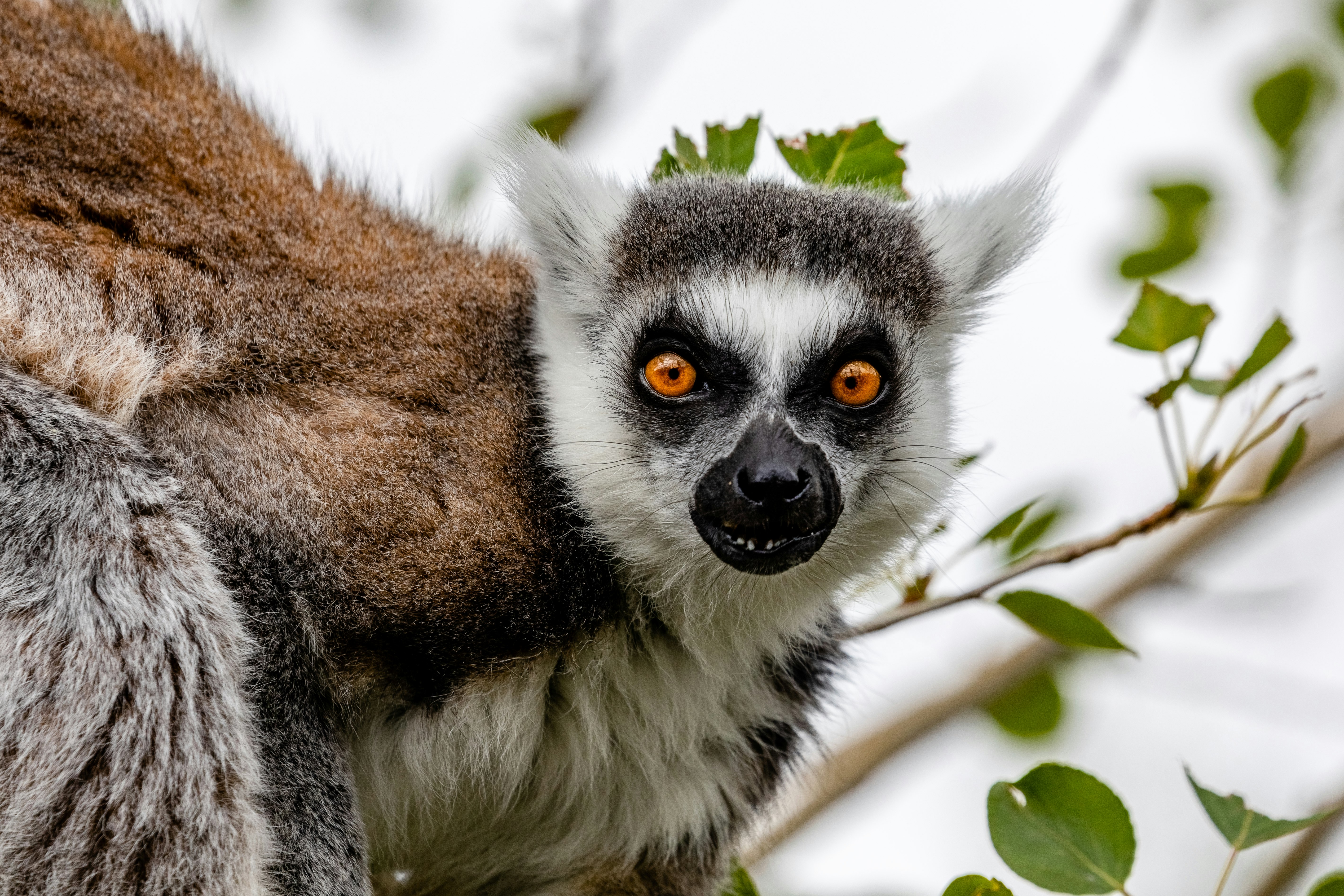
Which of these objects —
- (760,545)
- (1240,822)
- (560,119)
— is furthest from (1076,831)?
(560,119)

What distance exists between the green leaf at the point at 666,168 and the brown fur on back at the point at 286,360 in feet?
2.08

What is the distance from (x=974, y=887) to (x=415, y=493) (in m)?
1.76

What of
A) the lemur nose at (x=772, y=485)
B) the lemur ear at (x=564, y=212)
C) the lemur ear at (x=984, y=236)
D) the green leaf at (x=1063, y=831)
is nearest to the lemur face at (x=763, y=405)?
the lemur nose at (x=772, y=485)

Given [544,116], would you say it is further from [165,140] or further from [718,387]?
[718,387]

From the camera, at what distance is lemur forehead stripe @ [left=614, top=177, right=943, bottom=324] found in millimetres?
3926

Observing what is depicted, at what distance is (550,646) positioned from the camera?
145 inches

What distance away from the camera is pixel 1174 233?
206 inches

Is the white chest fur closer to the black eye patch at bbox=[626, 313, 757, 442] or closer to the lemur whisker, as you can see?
the lemur whisker

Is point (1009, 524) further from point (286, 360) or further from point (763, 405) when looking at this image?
point (286, 360)

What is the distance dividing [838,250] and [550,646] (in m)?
1.45

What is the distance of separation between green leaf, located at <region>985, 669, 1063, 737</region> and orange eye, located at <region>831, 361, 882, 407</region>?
192cm

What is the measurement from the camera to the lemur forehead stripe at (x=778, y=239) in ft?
12.9

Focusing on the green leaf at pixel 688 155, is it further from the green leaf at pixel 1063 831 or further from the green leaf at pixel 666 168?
the green leaf at pixel 1063 831

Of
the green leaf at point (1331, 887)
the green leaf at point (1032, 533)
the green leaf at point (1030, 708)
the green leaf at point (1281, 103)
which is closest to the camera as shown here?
the green leaf at point (1331, 887)
